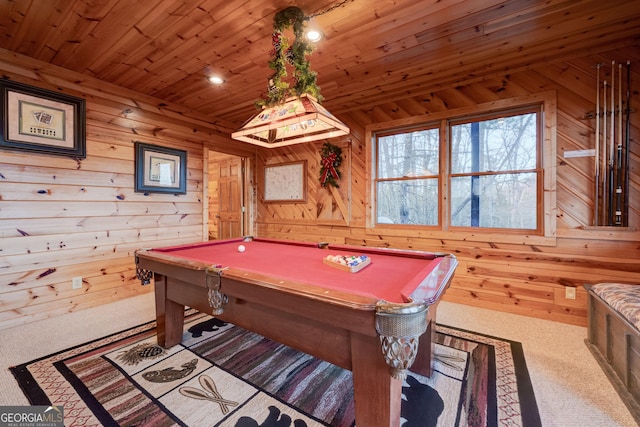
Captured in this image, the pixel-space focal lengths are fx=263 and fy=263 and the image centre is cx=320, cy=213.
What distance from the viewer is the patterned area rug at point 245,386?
4.52 feet

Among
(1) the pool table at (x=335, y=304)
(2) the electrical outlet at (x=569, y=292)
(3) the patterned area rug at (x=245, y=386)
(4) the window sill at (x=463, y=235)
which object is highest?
(4) the window sill at (x=463, y=235)

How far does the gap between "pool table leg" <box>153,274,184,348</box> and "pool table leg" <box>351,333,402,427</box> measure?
1541 millimetres

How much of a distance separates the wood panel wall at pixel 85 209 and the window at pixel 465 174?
293 cm

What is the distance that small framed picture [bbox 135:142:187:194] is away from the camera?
326cm

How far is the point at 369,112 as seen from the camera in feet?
11.8

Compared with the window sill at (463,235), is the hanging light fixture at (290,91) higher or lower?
higher

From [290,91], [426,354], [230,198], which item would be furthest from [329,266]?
[230,198]

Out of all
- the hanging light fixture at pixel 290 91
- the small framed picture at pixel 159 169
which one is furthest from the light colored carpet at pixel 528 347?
the hanging light fixture at pixel 290 91

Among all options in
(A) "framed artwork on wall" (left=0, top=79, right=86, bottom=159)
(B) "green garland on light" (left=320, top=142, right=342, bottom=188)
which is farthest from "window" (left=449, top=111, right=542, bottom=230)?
(A) "framed artwork on wall" (left=0, top=79, right=86, bottom=159)

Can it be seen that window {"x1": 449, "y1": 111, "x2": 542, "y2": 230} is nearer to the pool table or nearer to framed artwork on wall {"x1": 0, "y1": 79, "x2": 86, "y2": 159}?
the pool table

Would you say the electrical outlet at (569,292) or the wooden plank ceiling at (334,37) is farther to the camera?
the electrical outlet at (569,292)

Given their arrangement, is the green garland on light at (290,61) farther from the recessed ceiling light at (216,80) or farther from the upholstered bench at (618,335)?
the upholstered bench at (618,335)

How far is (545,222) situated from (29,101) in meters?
5.10

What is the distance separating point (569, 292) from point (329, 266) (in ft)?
8.17
